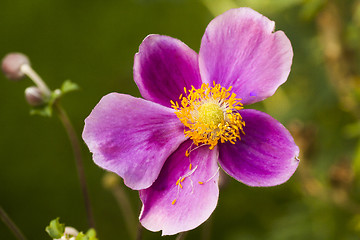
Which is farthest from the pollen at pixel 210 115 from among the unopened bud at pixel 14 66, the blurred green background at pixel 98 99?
the blurred green background at pixel 98 99

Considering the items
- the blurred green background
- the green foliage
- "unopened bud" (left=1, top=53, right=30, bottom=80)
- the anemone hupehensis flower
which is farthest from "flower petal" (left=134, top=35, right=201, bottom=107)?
the blurred green background

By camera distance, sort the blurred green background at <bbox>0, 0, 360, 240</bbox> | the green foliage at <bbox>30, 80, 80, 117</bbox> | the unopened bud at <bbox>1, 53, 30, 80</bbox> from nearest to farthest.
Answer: the green foliage at <bbox>30, 80, 80, 117</bbox>, the unopened bud at <bbox>1, 53, 30, 80</bbox>, the blurred green background at <bbox>0, 0, 360, 240</bbox>

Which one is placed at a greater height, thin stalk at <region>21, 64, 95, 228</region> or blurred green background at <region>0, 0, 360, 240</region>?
thin stalk at <region>21, 64, 95, 228</region>

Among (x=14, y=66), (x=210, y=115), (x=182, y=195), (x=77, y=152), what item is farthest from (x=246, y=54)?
(x=14, y=66)

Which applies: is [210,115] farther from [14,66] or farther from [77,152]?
[14,66]

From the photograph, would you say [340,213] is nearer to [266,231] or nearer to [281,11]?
[266,231]

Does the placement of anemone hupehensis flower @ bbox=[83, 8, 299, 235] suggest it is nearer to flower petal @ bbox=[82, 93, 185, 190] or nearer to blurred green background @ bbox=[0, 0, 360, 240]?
flower petal @ bbox=[82, 93, 185, 190]

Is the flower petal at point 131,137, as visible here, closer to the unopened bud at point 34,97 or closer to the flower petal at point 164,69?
the flower petal at point 164,69
